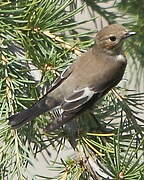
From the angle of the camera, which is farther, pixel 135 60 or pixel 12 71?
pixel 135 60

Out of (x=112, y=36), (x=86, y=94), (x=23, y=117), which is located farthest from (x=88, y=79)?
(x=23, y=117)

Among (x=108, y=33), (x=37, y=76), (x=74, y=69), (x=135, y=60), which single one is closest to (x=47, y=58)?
(x=37, y=76)

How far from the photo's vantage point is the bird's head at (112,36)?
62.1 inches

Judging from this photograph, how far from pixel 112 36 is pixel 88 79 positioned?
17cm

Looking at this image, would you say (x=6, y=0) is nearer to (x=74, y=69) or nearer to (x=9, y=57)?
(x=9, y=57)

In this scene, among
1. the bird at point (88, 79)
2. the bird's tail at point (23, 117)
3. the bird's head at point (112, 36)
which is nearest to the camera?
the bird's tail at point (23, 117)

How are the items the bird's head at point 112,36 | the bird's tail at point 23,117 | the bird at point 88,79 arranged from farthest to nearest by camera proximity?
the bird's head at point 112,36
the bird at point 88,79
the bird's tail at point 23,117

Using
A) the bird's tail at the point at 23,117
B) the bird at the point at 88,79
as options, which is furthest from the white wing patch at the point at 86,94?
the bird's tail at the point at 23,117

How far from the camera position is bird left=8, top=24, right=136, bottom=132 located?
1414mm

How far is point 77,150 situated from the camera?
1269 mm

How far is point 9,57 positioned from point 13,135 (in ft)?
0.72

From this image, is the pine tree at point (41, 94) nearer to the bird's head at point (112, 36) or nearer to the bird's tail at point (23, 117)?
the bird's tail at point (23, 117)

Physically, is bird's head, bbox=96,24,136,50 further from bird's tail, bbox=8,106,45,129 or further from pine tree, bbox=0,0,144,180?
bird's tail, bbox=8,106,45,129

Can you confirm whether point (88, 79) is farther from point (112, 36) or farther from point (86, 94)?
point (112, 36)
